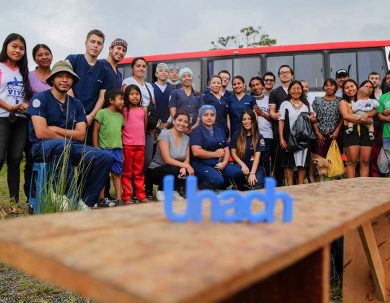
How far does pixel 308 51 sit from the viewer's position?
966 centimetres

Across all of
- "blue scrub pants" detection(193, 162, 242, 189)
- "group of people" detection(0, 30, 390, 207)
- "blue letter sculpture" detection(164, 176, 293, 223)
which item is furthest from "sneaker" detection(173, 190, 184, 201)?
"blue letter sculpture" detection(164, 176, 293, 223)

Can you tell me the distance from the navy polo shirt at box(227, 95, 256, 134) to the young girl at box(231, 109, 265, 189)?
0.25 m

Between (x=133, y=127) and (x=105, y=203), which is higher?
(x=133, y=127)

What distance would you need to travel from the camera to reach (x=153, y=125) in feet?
16.5

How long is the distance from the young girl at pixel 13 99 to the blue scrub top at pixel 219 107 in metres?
2.18

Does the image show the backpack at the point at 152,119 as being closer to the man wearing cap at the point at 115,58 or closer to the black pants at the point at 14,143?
the man wearing cap at the point at 115,58

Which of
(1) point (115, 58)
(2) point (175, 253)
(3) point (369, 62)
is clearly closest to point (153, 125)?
(1) point (115, 58)

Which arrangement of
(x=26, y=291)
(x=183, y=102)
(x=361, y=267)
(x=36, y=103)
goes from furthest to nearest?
(x=183, y=102) < (x=36, y=103) < (x=26, y=291) < (x=361, y=267)

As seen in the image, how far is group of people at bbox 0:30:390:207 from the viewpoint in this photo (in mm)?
3832

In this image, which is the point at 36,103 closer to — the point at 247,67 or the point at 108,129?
the point at 108,129

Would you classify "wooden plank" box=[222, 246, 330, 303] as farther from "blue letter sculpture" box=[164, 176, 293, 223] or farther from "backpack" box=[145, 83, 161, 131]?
"backpack" box=[145, 83, 161, 131]

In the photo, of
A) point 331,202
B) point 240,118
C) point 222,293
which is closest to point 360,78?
point 240,118

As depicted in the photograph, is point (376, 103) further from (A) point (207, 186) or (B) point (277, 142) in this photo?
(A) point (207, 186)

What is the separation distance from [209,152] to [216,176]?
1.00 ft
